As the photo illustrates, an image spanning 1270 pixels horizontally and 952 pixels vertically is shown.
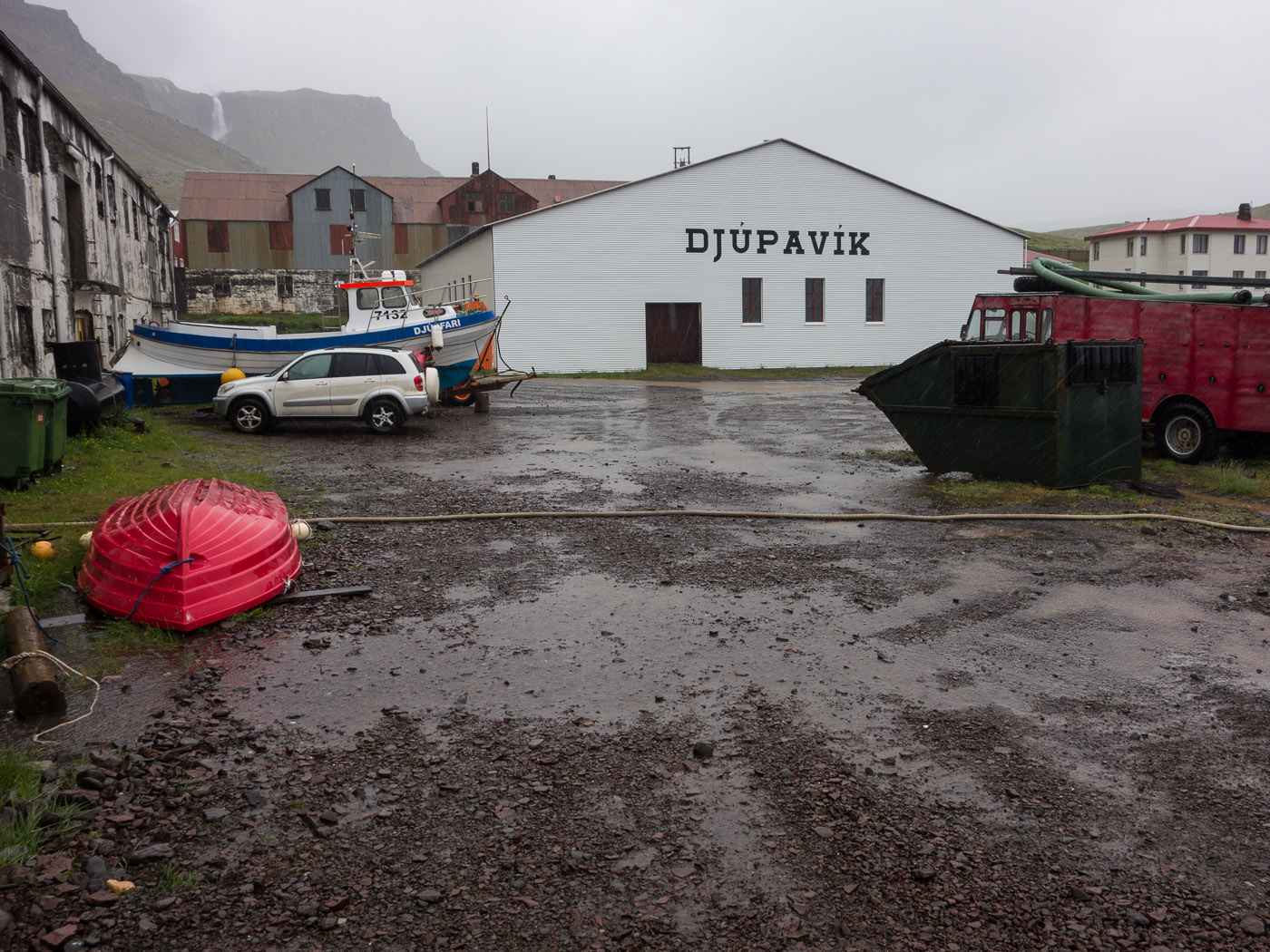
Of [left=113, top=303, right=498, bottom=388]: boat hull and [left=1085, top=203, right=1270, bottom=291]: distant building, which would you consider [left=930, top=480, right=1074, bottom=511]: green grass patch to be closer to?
[left=113, top=303, right=498, bottom=388]: boat hull

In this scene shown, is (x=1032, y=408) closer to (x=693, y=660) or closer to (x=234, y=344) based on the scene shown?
(x=693, y=660)

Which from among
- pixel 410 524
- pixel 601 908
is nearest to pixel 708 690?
pixel 601 908

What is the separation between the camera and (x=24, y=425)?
9.52 meters

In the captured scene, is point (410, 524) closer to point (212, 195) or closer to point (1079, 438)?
point (1079, 438)

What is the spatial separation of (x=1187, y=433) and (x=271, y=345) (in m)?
16.6

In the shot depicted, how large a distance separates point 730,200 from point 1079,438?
88.3 feet

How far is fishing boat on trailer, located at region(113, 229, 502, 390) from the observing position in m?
19.5

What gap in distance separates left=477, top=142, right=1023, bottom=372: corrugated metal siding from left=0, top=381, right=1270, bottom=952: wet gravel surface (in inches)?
1044

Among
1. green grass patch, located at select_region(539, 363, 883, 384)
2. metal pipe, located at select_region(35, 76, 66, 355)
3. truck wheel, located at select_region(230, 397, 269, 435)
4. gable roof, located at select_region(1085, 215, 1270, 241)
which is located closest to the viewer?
truck wheel, located at select_region(230, 397, 269, 435)

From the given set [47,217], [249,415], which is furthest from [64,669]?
[47,217]

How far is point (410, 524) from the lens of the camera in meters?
9.28

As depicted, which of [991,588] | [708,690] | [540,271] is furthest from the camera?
[540,271]

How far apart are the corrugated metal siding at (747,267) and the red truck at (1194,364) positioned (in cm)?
2265

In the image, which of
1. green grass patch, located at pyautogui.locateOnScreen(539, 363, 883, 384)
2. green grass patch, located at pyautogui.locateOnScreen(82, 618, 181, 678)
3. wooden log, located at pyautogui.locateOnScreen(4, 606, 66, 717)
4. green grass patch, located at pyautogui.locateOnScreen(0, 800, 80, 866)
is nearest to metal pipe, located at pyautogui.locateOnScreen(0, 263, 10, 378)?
green grass patch, located at pyautogui.locateOnScreen(82, 618, 181, 678)
